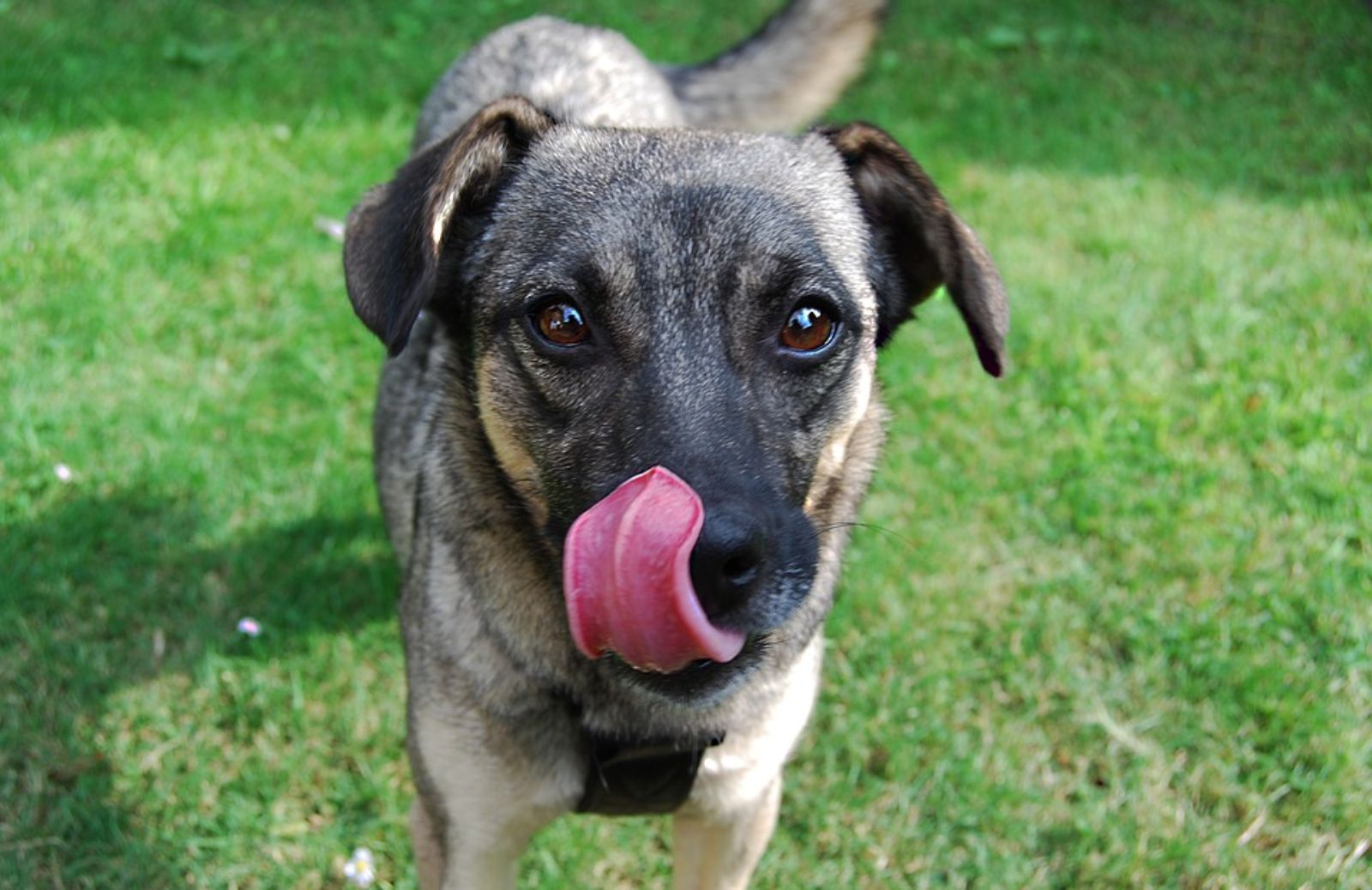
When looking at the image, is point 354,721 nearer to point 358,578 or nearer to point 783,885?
point 358,578

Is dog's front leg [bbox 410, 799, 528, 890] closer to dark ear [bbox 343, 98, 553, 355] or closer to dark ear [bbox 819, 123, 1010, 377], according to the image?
dark ear [bbox 343, 98, 553, 355]

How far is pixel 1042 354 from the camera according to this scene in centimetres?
576

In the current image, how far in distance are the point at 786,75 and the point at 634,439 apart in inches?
114

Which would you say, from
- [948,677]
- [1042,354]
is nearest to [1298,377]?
[1042,354]

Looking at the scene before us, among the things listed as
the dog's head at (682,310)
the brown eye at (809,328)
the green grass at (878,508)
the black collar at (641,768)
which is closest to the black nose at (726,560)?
the dog's head at (682,310)

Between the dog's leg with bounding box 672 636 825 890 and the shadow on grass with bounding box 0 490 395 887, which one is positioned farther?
the shadow on grass with bounding box 0 490 395 887

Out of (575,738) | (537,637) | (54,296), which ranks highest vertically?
(537,637)

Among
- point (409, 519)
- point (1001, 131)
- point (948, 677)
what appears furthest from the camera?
point (1001, 131)

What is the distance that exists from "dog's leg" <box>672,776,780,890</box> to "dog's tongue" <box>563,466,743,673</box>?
3.58 feet

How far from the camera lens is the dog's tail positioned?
4.76 meters

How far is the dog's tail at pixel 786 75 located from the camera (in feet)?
15.6

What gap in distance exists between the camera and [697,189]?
271 centimetres

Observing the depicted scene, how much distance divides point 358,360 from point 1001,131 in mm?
4200

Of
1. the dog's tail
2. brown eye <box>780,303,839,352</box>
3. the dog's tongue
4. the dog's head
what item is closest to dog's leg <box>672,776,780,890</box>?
the dog's head
